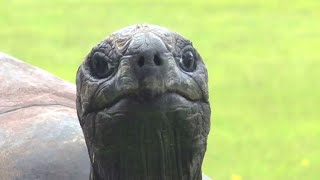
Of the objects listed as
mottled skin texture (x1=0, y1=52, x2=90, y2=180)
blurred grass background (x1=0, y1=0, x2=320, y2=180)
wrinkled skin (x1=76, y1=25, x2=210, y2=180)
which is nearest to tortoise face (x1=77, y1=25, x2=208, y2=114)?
wrinkled skin (x1=76, y1=25, x2=210, y2=180)

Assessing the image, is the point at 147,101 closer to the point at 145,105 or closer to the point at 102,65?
the point at 145,105

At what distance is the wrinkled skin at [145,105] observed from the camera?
1.53 m

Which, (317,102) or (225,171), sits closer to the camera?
(225,171)

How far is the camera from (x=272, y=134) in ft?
16.3

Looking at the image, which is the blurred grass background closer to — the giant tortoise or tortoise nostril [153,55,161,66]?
the giant tortoise

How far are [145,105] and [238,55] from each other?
5.34 m

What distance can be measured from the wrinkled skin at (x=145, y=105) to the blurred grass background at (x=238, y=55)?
2617 millimetres

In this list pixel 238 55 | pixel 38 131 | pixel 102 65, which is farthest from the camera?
pixel 238 55

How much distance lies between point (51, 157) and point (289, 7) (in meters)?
7.02

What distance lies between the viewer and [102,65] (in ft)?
5.34

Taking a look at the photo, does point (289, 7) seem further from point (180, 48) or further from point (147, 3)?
point (180, 48)

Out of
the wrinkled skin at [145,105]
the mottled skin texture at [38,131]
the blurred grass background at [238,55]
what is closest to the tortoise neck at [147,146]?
the wrinkled skin at [145,105]

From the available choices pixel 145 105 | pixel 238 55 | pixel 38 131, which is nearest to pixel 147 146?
pixel 145 105

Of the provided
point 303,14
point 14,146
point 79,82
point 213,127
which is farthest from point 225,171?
point 303,14
